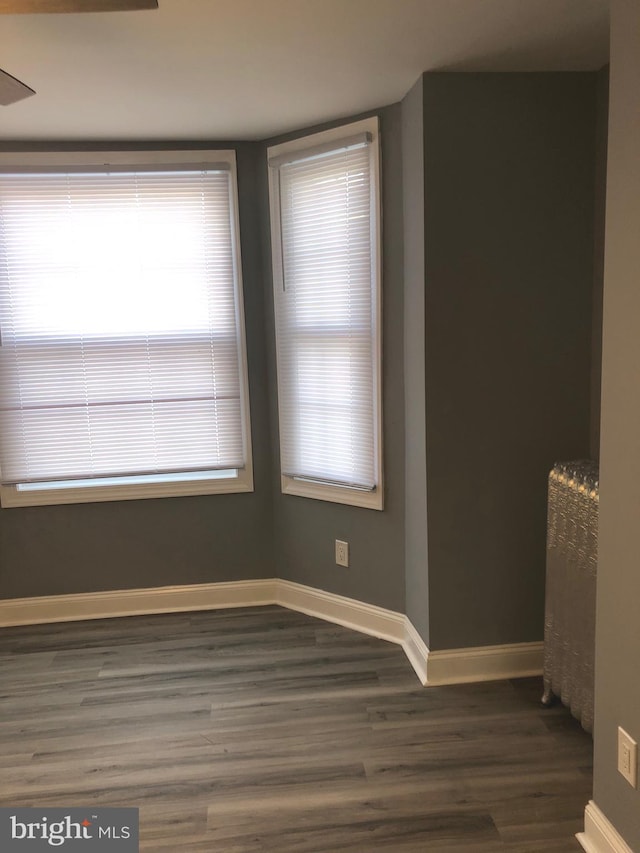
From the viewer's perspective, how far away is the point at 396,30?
2.00 meters

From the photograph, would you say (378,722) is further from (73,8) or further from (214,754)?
(73,8)

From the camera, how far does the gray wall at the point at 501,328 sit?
7.98ft

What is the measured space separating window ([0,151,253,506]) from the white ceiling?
36 cm

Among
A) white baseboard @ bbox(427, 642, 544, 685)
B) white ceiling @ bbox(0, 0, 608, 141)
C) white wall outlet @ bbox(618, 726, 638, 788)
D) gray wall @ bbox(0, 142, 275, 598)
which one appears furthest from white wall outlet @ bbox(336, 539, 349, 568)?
white ceiling @ bbox(0, 0, 608, 141)

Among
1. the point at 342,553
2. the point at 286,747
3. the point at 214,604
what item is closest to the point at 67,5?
the point at 286,747

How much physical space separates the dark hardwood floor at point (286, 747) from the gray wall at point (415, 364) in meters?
0.39

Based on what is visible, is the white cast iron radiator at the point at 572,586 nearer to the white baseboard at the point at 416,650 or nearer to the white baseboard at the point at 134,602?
the white baseboard at the point at 416,650

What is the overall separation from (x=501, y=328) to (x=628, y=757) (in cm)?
149

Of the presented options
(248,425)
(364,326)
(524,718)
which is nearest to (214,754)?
(524,718)

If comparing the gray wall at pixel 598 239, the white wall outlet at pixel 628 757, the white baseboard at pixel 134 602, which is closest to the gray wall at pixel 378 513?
the white baseboard at pixel 134 602

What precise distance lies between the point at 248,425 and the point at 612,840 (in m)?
2.28

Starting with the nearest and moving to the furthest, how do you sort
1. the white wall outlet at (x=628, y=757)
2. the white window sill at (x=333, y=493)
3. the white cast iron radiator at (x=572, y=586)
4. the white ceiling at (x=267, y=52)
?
the white wall outlet at (x=628, y=757)
the white ceiling at (x=267, y=52)
the white cast iron radiator at (x=572, y=586)
the white window sill at (x=333, y=493)

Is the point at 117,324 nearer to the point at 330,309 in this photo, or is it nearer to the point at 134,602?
the point at 330,309
